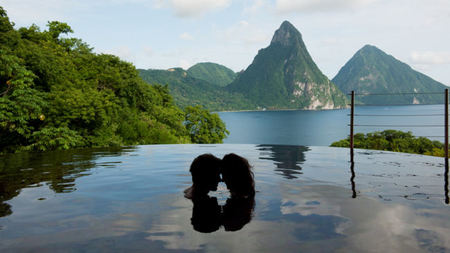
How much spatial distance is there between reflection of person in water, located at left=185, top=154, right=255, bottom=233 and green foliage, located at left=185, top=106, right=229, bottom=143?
154 feet

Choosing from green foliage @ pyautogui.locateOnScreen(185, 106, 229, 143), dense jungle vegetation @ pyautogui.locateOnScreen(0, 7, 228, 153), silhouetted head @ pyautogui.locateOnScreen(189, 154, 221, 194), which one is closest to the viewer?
silhouetted head @ pyautogui.locateOnScreen(189, 154, 221, 194)

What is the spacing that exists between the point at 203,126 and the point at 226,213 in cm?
4945

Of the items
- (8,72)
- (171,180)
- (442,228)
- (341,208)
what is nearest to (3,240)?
(171,180)

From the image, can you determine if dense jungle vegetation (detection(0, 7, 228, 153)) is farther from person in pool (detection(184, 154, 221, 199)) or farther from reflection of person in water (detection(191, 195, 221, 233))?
reflection of person in water (detection(191, 195, 221, 233))

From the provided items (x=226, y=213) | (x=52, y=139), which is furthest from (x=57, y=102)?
(x=226, y=213)

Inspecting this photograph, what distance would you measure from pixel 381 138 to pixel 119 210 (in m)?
42.1

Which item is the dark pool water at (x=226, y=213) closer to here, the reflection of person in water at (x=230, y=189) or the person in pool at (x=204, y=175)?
the reflection of person in water at (x=230, y=189)

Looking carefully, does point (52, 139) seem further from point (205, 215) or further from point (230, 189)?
point (205, 215)

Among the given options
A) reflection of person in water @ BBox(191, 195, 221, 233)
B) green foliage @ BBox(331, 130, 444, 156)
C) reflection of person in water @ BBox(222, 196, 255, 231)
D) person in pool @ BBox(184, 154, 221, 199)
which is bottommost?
green foliage @ BBox(331, 130, 444, 156)

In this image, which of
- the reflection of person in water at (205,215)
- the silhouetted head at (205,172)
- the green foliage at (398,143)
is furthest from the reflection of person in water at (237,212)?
the green foliage at (398,143)

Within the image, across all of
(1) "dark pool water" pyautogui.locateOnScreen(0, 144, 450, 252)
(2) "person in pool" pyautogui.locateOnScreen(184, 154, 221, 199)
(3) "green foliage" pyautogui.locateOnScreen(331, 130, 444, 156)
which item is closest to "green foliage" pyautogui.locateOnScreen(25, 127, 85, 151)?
(1) "dark pool water" pyautogui.locateOnScreen(0, 144, 450, 252)

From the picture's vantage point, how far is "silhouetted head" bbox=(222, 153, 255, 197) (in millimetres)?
5043

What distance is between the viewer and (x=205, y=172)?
548 cm

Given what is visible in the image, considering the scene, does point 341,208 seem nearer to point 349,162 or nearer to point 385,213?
point 385,213
